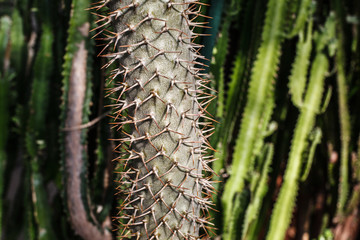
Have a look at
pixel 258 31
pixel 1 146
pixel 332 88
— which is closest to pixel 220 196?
pixel 258 31

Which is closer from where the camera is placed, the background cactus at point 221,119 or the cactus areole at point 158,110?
the cactus areole at point 158,110

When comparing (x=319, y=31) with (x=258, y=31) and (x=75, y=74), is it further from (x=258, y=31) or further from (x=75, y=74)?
(x=75, y=74)

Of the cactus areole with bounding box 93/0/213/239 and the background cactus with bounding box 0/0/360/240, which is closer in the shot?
the cactus areole with bounding box 93/0/213/239

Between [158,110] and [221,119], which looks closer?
[158,110]
